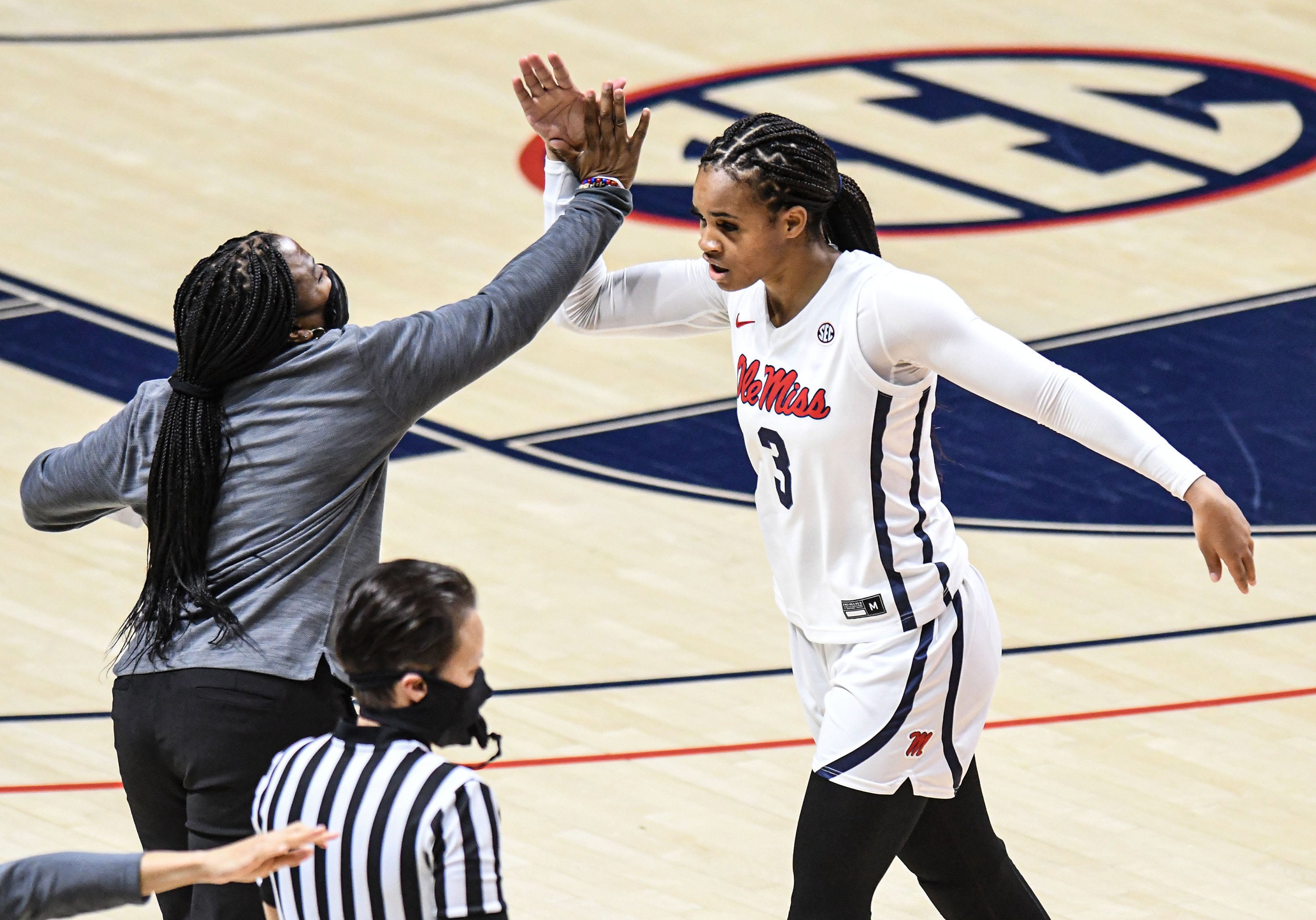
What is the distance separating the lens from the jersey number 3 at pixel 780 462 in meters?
4.21

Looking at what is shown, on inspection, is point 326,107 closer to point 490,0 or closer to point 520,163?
point 520,163

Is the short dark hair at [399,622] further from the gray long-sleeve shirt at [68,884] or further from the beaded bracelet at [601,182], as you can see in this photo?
the beaded bracelet at [601,182]

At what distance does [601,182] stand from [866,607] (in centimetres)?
91

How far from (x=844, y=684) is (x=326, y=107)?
25.4 feet

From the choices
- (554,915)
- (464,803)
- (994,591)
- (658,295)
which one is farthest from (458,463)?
(464,803)

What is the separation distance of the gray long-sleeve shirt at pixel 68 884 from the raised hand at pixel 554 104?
162cm

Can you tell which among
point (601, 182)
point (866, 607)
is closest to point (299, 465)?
point (601, 182)

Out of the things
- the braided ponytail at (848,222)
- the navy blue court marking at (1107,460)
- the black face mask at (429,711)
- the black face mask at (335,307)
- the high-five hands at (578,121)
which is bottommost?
the navy blue court marking at (1107,460)

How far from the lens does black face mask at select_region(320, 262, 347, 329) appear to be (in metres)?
3.89

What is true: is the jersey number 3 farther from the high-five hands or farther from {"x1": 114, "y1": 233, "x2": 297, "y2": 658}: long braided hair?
{"x1": 114, "y1": 233, "x2": 297, "y2": 658}: long braided hair

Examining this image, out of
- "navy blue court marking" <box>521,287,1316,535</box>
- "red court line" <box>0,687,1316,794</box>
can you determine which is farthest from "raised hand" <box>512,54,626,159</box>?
"navy blue court marking" <box>521,287,1316,535</box>

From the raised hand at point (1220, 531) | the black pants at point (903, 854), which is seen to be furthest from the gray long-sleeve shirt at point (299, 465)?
the raised hand at point (1220, 531)

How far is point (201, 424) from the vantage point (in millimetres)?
3756

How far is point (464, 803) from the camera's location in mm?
3100
